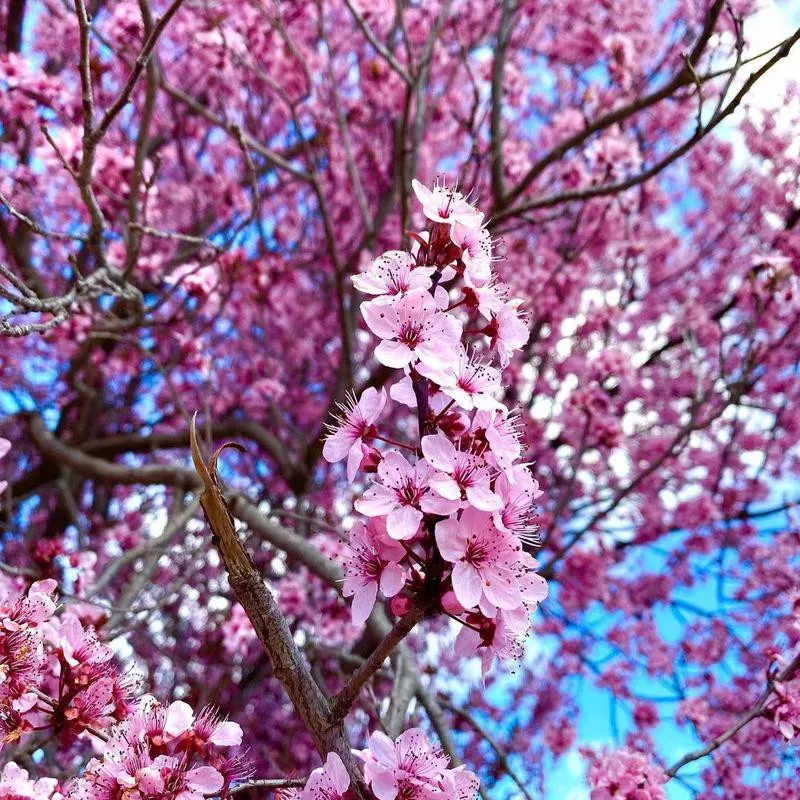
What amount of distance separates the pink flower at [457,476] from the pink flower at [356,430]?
21cm

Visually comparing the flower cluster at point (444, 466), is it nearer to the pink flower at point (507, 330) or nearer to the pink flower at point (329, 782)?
the pink flower at point (507, 330)

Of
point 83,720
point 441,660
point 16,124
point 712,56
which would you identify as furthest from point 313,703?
point 441,660

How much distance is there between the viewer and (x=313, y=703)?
1.32 metres

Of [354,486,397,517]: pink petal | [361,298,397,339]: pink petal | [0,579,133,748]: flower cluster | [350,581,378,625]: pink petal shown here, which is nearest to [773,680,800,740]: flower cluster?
[350,581,378,625]: pink petal

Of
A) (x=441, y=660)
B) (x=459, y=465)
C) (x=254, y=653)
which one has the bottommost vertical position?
(x=459, y=465)

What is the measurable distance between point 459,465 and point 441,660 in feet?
22.7

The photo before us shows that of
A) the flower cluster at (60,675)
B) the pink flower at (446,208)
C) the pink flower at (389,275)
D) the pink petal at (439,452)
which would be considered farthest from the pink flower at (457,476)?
the flower cluster at (60,675)

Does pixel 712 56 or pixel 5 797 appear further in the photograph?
pixel 712 56

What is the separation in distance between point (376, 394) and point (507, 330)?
334 mm

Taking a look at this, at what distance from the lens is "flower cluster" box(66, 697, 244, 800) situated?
1304 mm

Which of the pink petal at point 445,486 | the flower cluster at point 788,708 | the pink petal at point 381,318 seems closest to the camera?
the pink petal at point 445,486

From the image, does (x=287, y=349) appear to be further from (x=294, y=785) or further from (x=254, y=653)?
(x=294, y=785)

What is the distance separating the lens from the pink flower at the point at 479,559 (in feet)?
3.98

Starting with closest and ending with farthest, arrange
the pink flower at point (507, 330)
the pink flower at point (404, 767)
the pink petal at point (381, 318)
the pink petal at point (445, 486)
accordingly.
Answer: the pink petal at point (445, 486) < the pink flower at point (404, 767) < the pink petal at point (381, 318) < the pink flower at point (507, 330)
